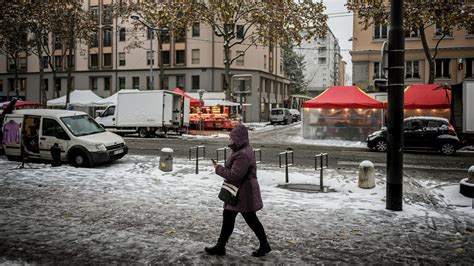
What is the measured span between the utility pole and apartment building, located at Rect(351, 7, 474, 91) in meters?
28.7

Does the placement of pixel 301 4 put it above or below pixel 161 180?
above

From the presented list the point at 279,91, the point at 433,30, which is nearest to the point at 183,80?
the point at 279,91

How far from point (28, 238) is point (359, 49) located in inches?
1425

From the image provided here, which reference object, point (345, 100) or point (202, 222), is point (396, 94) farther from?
point (345, 100)

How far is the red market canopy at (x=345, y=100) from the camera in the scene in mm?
23734

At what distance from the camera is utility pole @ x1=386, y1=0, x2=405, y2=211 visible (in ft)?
25.3

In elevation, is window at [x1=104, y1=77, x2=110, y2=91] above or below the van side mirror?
above

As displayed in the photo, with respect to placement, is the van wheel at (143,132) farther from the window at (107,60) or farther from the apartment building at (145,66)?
the window at (107,60)

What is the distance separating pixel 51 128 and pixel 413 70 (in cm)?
3294

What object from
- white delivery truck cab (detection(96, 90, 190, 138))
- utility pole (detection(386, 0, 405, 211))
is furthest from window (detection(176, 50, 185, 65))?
utility pole (detection(386, 0, 405, 211))

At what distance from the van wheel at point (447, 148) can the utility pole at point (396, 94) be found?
39.2 ft

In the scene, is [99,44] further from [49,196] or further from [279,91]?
[49,196]

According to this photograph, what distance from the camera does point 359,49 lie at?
38.1 meters

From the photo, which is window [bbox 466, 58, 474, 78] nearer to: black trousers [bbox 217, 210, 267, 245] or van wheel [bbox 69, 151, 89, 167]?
van wheel [bbox 69, 151, 89, 167]
